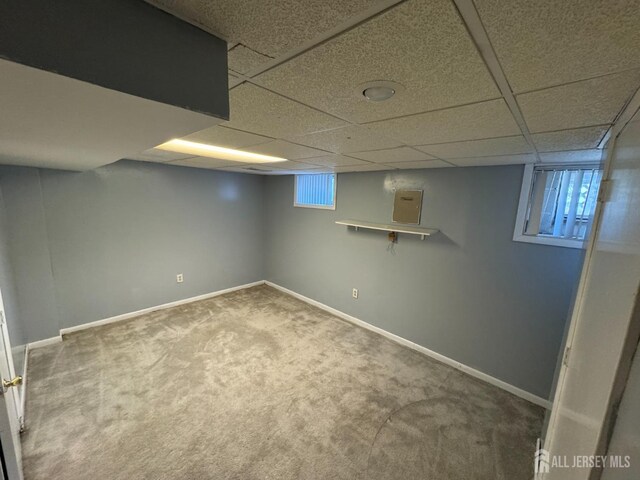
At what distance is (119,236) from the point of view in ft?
11.3

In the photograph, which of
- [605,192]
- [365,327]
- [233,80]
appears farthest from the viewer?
[365,327]

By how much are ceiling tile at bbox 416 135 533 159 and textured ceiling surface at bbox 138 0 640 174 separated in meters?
0.10

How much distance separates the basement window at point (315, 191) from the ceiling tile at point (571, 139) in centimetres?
254

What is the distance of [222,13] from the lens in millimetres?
598

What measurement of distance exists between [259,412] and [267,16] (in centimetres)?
252

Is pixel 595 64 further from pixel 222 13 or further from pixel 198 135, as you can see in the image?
pixel 198 135

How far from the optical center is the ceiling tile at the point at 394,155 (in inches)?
78.4

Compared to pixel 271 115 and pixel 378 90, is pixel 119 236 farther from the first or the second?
pixel 378 90

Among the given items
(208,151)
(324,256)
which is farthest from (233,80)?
(324,256)

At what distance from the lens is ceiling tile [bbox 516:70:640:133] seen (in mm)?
825

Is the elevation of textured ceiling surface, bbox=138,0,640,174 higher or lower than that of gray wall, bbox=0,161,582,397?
higher

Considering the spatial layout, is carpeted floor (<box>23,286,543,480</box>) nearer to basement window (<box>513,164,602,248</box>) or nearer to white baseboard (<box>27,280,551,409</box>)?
white baseboard (<box>27,280,551,409</box>)

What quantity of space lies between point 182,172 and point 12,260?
6.73 feet

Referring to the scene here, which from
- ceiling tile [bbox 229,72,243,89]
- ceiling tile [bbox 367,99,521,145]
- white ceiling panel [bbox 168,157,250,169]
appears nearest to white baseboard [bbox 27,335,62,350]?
white ceiling panel [bbox 168,157,250,169]
